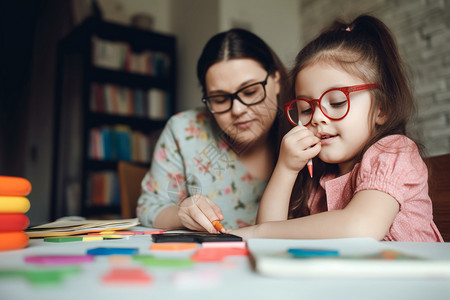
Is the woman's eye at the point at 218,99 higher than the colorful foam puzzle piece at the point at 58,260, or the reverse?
the woman's eye at the point at 218,99

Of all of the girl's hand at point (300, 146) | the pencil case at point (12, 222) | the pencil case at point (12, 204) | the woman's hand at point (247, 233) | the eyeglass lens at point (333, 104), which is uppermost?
the eyeglass lens at point (333, 104)

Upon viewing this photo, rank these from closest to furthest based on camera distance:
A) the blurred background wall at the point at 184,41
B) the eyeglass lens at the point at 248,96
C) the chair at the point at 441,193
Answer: the chair at the point at 441,193
the eyeglass lens at the point at 248,96
the blurred background wall at the point at 184,41

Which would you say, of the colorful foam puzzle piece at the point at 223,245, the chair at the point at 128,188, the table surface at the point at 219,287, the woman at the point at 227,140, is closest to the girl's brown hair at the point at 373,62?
the woman at the point at 227,140

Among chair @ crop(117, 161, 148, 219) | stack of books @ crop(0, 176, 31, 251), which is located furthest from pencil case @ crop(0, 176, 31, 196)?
chair @ crop(117, 161, 148, 219)

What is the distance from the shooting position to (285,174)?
844 millimetres

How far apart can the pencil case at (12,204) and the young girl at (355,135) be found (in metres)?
0.35

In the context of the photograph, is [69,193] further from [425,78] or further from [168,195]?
[425,78]

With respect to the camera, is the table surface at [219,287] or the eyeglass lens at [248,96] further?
the eyeglass lens at [248,96]

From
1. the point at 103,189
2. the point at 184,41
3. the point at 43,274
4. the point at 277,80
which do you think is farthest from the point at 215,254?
the point at 184,41

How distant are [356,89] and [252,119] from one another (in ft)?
1.26

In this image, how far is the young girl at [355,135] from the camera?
678 mm

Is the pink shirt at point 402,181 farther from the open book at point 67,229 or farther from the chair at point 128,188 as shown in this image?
the chair at point 128,188

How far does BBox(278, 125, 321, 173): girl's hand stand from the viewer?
0.79 metres

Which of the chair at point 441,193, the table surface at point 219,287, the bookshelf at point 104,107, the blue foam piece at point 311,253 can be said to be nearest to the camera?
the table surface at point 219,287
